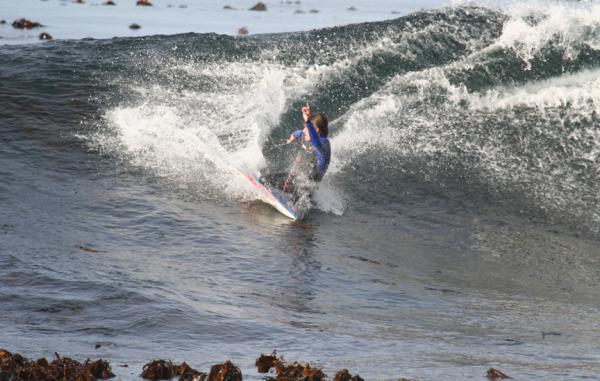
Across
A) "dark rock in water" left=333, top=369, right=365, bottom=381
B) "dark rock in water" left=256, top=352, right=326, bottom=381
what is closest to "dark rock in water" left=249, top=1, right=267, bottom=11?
"dark rock in water" left=256, top=352, right=326, bottom=381

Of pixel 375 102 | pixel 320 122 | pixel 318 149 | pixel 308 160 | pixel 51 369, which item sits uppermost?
pixel 375 102

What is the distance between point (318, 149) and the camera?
1249cm

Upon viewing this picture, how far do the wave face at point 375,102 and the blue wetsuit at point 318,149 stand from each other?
61cm

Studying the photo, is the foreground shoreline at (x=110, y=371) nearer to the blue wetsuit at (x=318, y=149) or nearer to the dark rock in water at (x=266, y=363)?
the dark rock in water at (x=266, y=363)

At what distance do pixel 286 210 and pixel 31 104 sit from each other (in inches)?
236

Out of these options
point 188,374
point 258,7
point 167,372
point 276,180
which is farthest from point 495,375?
point 258,7

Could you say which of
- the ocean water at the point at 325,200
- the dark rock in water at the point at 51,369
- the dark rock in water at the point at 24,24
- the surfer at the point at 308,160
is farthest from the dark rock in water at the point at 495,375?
the dark rock in water at the point at 24,24

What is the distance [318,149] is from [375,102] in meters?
4.41

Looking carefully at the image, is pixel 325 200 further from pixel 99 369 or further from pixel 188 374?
pixel 99 369

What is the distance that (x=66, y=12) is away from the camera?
34.1 m

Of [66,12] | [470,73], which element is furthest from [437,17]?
[66,12]

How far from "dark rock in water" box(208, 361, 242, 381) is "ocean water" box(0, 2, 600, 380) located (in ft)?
0.60

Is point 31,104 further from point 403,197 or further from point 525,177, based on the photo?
point 525,177

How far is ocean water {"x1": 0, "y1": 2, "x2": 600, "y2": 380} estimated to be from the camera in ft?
24.4
